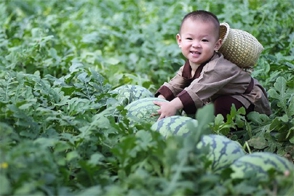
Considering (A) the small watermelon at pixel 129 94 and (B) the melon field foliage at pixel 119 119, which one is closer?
(B) the melon field foliage at pixel 119 119

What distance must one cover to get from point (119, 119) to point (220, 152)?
104cm

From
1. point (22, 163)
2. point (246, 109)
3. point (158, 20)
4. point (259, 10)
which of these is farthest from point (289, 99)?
point (158, 20)

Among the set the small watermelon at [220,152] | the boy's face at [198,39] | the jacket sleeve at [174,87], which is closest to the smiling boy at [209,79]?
the boy's face at [198,39]

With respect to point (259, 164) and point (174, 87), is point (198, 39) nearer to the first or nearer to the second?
point (174, 87)

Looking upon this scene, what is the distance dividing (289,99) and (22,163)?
8.25ft

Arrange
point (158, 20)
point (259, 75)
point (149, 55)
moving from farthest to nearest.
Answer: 1. point (158, 20)
2. point (149, 55)
3. point (259, 75)

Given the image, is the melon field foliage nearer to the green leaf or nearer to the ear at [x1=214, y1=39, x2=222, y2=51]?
the green leaf

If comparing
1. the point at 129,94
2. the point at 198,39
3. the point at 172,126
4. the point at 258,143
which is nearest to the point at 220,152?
the point at 172,126

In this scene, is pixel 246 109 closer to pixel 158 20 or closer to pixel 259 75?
pixel 259 75

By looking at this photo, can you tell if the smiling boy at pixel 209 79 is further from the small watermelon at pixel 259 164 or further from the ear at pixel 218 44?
the small watermelon at pixel 259 164

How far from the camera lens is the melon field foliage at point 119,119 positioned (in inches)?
114

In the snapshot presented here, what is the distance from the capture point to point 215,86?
443 centimetres

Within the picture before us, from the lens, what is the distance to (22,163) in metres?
2.86

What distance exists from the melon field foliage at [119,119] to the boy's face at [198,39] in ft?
1.79
